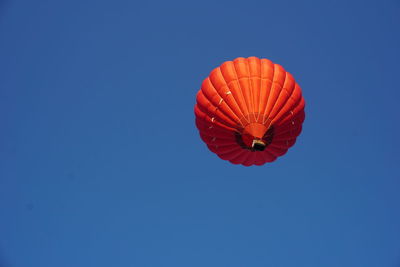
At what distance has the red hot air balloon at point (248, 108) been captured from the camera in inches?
653

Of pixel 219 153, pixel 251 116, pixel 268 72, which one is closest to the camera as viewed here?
pixel 251 116

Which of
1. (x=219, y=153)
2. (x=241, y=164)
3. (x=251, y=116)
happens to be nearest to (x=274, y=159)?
(x=241, y=164)

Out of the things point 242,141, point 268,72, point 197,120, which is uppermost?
point 268,72

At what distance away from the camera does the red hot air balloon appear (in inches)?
653

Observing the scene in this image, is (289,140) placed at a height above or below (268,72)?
below

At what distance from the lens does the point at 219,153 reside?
18.8 m

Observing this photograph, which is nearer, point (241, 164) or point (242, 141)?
point (242, 141)

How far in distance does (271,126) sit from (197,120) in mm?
3600

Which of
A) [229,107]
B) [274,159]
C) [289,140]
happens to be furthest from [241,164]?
[229,107]

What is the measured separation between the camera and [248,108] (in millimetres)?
16594

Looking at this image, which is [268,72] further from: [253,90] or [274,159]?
[274,159]

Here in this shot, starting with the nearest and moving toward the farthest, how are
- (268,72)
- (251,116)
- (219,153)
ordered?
(251,116) < (268,72) < (219,153)

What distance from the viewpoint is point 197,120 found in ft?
60.1

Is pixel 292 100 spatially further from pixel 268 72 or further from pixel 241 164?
pixel 241 164
